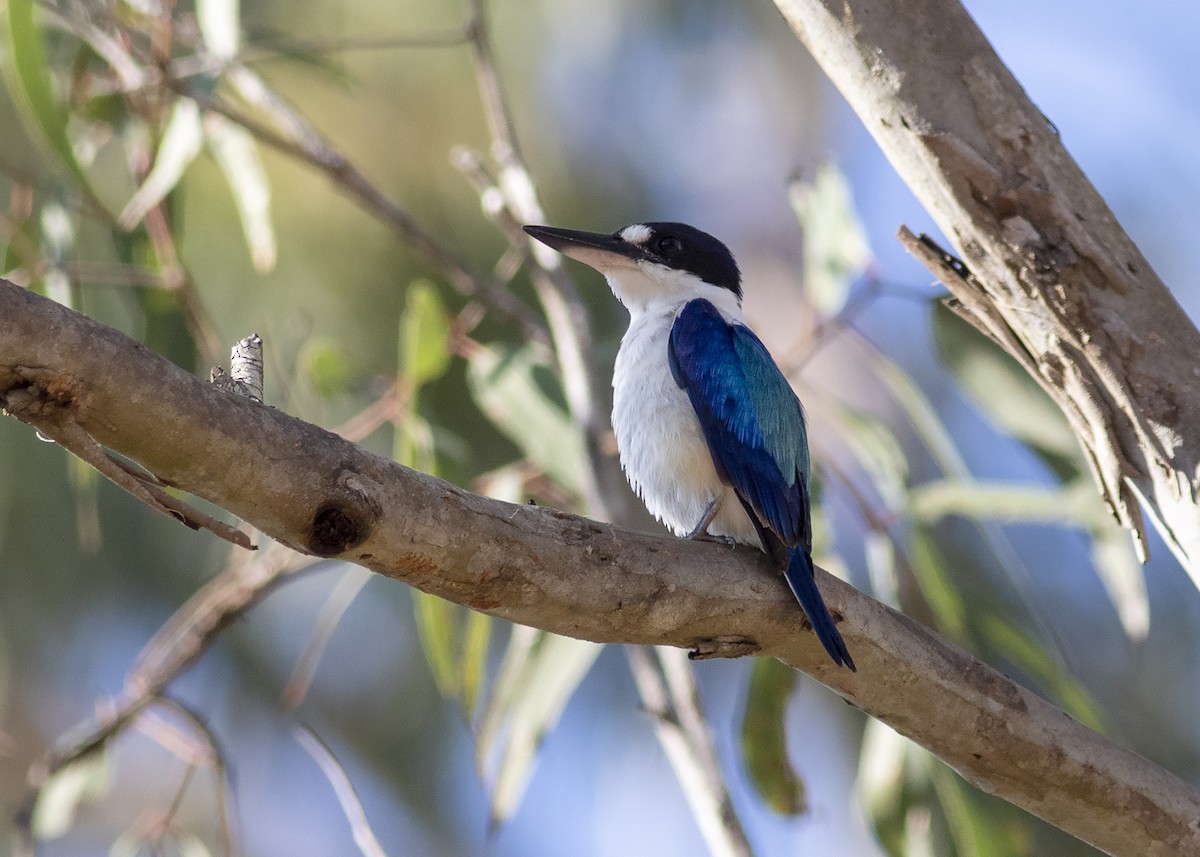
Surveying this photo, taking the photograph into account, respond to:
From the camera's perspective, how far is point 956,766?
2.16 m

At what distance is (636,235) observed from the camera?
3.29 meters

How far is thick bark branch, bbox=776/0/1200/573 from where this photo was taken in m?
2.11

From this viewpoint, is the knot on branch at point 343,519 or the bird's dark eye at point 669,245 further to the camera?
the bird's dark eye at point 669,245

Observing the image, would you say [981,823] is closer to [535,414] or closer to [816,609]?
[816,609]

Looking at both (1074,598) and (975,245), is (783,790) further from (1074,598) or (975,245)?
(1074,598)

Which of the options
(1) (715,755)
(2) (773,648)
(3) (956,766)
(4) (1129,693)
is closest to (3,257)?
(1) (715,755)

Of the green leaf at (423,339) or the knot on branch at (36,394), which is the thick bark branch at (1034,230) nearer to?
the green leaf at (423,339)

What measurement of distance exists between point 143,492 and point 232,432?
12 centimetres

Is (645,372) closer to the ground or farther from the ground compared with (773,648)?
farther from the ground

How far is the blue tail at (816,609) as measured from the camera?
76.6 inches

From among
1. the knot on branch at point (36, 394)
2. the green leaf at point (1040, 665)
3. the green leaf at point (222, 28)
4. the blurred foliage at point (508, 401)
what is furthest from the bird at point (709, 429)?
the knot on branch at point (36, 394)

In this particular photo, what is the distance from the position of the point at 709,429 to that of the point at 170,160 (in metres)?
1.60

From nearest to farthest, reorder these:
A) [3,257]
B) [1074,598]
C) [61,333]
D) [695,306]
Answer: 1. [61,333]
2. [695,306]
3. [3,257]
4. [1074,598]

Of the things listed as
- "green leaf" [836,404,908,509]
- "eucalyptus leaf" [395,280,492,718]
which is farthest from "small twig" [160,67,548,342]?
"green leaf" [836,404,908,509]
